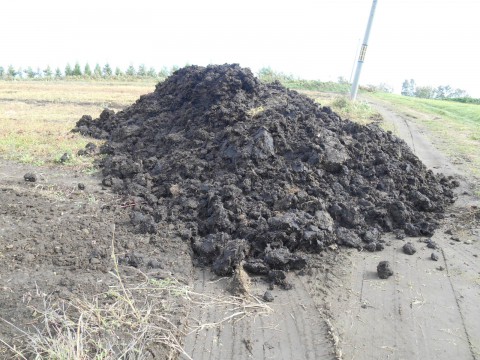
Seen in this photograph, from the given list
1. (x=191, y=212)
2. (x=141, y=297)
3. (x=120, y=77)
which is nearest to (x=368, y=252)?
(x=191, y=212)

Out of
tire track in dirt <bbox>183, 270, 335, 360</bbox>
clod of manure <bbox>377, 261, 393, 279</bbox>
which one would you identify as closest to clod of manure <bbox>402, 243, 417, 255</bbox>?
clod of manure <bbox>377, 261, 393, 279</bbox>

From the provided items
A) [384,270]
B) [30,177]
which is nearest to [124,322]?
[384,270]

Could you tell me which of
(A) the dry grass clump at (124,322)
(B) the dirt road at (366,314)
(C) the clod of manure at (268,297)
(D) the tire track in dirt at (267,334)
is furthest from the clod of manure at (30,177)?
(C) the clod of manure at (268,297)

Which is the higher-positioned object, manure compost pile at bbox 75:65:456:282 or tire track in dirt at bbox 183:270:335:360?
manure compost pile at bbox 75:65:456:282

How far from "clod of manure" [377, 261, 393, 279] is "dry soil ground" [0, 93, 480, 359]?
0.08 metres

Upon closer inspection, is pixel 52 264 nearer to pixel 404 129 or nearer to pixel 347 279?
pixel 347 279

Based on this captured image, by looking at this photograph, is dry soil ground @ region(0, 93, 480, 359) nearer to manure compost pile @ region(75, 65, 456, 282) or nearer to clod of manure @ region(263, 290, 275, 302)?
clod of manure @ region(263, 290, 275, 302)

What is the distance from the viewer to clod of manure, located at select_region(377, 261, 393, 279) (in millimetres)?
4965

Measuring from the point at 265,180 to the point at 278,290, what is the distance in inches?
81.2

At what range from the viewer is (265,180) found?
6.36 metres

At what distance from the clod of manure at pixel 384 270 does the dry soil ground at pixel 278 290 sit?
0.08m

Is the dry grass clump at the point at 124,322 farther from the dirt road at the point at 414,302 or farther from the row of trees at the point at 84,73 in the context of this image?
the row of trees at the point at 84,73

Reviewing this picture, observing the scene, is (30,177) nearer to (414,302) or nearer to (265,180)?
(265,180)

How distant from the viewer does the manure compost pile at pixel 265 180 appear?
5.40 m
